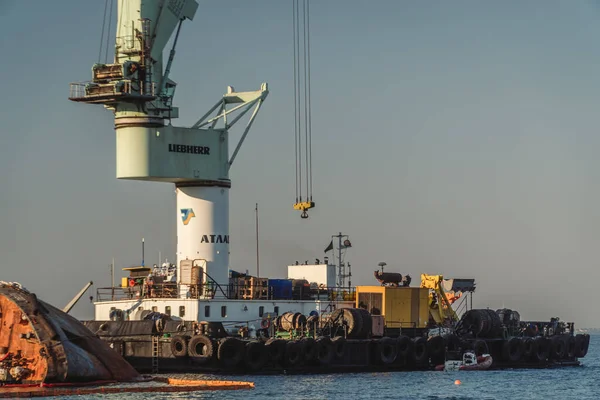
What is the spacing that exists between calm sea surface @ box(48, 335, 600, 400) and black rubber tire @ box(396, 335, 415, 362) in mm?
853

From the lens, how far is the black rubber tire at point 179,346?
1950 inches

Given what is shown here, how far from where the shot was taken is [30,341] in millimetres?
43438

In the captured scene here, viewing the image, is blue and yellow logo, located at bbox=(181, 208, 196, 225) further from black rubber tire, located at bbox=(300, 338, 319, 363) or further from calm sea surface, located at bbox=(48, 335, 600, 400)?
calm sea surface, located at bbox=(48, 335, 600, 400)

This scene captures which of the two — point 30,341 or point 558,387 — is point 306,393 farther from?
point 558,387

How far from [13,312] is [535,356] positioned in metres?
27.4

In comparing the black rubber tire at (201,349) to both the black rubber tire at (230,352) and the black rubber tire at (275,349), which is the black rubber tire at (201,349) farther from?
the black rubber tire at (275,349)

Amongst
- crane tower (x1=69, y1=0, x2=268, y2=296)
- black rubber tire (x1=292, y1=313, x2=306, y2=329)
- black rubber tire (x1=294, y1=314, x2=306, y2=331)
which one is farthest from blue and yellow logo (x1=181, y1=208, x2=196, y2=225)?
black rubber tire (x1=294, y1=314, x2=306, y2=331)

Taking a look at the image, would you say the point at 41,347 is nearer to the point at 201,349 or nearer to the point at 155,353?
the point at 155,353

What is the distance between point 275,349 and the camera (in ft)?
167

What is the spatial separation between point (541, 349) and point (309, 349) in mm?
15205

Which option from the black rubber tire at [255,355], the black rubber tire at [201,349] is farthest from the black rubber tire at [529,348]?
the black rubber tire at [201,349]

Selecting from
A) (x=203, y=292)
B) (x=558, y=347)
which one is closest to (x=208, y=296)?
(x=203, y=292)

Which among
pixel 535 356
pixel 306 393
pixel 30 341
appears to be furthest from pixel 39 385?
pixel 535 356

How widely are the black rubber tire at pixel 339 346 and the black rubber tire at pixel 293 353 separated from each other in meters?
1.72
